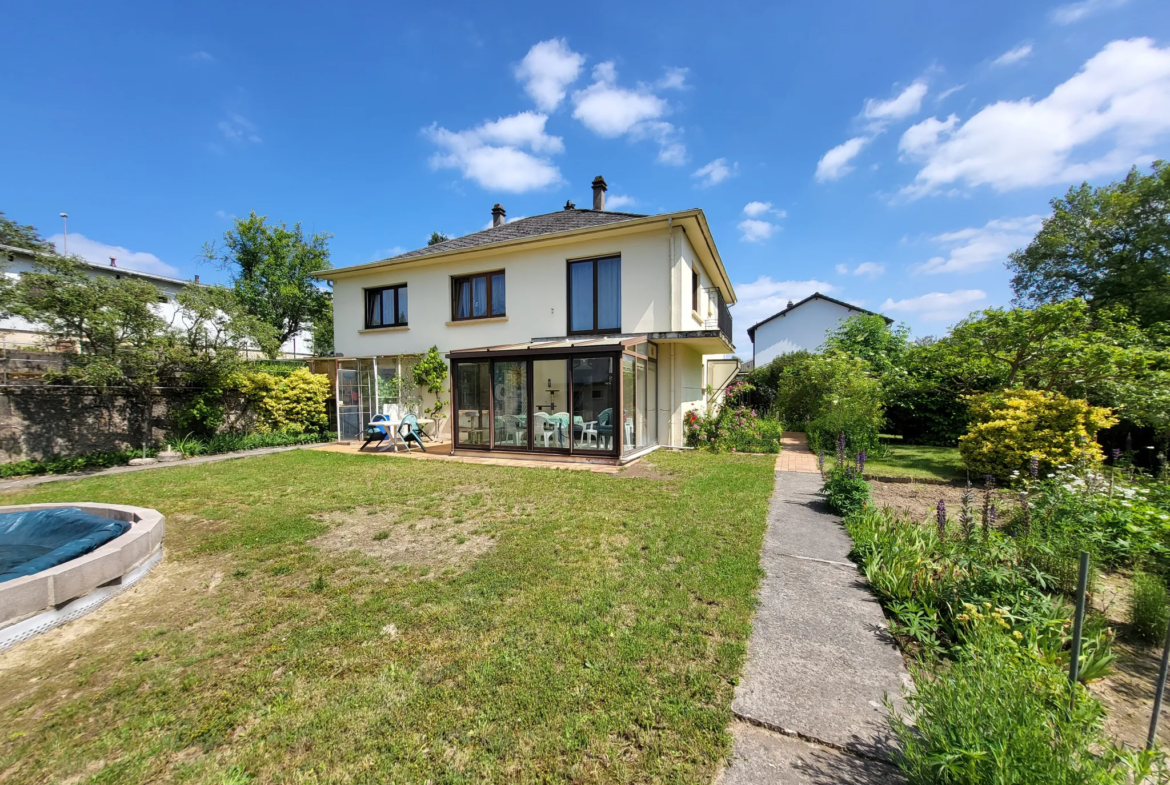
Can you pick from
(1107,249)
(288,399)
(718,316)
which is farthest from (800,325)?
(288,399)

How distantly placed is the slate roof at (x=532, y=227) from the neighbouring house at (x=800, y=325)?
2271 cm

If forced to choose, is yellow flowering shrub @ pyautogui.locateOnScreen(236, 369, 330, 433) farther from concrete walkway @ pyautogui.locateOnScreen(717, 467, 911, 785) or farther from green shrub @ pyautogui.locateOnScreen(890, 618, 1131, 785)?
green shrub @ pyautogui.locateOnScreen(890, 618, 1131, 785)

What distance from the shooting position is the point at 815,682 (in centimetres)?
258

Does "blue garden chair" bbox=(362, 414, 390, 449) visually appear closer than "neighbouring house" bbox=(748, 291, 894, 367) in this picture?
Yes

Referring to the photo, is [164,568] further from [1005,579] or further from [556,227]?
[556,227]

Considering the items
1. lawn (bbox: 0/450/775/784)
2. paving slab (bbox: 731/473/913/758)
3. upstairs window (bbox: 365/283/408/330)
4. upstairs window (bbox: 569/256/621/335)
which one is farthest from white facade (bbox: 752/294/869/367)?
lawn (bbox: 0/450/775/784)

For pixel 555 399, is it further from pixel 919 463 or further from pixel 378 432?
pixel 919 463

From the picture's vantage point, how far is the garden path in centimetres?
940

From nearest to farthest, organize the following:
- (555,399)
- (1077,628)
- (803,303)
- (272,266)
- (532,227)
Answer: (1077,628), (555,399), (532,227), (272,266), (803,303)

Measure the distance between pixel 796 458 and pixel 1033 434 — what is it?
4378 mm

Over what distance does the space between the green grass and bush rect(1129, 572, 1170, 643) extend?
18.1ft

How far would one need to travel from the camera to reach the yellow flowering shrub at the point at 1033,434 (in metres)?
6.79

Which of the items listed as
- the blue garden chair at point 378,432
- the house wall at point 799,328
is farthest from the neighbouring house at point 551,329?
the house wall at point 799,328

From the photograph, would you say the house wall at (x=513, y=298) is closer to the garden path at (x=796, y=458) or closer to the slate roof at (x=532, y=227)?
the slate roof at (x=532, y=227)
